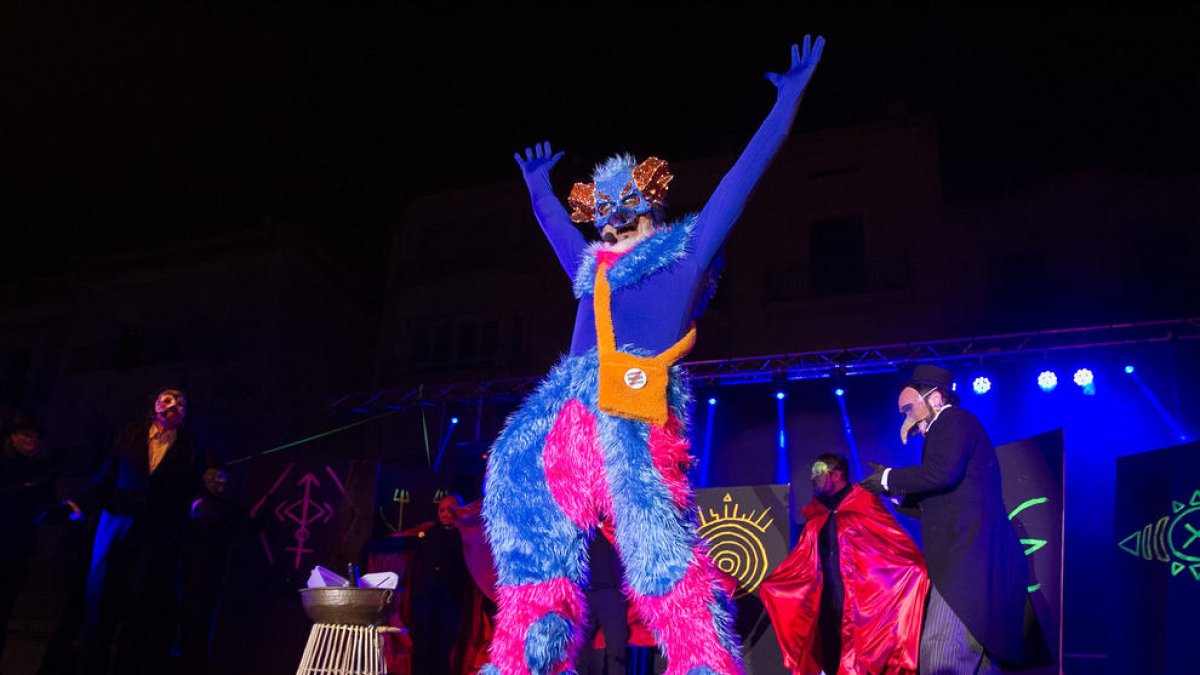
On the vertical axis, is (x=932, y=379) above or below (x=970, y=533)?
above

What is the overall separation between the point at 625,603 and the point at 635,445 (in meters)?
0.52

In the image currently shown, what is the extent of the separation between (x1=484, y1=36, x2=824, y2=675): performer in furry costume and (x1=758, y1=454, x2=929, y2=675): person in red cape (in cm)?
241

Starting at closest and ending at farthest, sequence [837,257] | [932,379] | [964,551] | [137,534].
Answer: [964,551], [932,379], [137,534], [837,257]

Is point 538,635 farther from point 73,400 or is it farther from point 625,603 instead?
point 73,400

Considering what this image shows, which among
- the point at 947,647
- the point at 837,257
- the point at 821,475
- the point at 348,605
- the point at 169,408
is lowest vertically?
the point at 947,647

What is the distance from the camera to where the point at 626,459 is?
242 centimetres

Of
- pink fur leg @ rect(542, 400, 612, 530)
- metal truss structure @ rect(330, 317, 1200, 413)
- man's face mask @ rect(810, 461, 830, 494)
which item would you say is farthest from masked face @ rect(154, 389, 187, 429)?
metal truss structure @ rect(330, 317, 1200, 413)

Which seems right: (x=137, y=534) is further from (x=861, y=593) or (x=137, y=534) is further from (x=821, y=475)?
(x=821, y=475)

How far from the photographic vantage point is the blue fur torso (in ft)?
8.79

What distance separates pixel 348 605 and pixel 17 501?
307 centimetres

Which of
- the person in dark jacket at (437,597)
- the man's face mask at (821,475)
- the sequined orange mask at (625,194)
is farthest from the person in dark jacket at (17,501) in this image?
the man's face mask at (821,475)

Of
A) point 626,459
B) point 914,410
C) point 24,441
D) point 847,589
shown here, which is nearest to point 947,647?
point 914,410

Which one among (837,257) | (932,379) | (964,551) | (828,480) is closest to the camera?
(964,551)

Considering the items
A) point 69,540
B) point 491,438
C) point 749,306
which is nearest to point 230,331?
point 69,540
